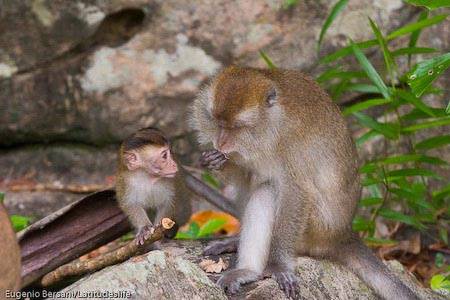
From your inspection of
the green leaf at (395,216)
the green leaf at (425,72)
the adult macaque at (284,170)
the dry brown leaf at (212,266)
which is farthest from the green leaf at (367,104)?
the dry brown leaf at (212,266)

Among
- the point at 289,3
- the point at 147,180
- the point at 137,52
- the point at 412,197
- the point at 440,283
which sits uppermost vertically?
the point at 289,3

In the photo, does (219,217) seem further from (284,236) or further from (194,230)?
(284,236)

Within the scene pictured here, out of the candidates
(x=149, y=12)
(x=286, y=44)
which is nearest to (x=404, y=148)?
(x=286, y=44)

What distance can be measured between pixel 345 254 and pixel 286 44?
9.17 ft

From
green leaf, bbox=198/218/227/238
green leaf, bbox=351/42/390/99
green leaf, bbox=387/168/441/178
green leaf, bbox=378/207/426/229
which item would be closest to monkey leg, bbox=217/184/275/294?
green leaf, bbox=351/42/390/99

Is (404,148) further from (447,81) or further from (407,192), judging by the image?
(407,192)

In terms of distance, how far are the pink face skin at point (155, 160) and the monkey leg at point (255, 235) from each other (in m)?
0.56

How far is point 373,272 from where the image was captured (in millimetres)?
5590

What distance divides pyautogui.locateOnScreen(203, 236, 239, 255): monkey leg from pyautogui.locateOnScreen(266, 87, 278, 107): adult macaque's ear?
92 cm

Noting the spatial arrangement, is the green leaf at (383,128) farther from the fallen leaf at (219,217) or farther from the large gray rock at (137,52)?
the fallen leaf at (219,217)

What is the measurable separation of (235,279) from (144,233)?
0.57 metres

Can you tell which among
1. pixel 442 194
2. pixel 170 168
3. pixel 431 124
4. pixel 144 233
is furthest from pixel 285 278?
pixel 442 194

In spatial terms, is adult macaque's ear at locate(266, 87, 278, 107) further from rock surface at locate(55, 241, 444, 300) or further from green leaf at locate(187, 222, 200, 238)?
green leaf at locate(187, 222, 200, 238)

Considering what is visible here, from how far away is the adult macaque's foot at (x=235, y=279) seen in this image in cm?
502
